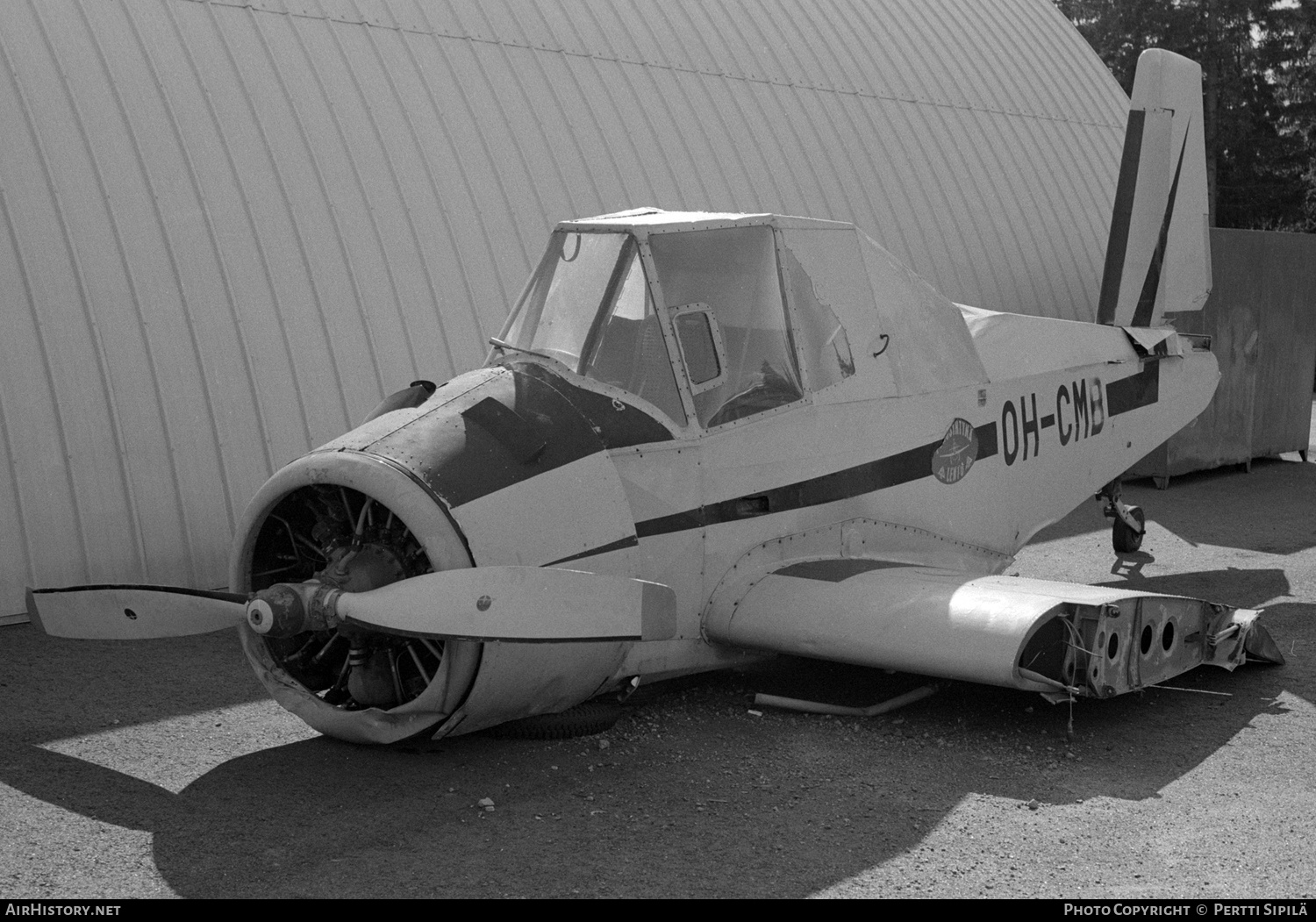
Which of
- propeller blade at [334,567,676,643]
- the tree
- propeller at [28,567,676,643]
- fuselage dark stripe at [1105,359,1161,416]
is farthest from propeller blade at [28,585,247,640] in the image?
the tree

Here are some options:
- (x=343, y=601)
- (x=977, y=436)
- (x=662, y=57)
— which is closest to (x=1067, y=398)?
(x=977, y=436)

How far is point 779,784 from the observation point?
6375 mm

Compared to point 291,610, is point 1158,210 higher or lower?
higher

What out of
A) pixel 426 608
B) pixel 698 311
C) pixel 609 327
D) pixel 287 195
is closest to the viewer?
pixel 426 608

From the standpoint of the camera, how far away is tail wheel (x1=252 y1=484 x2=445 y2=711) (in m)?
6.25

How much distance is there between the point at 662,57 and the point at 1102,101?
31.5 ft

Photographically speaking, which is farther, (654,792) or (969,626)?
(969,626)

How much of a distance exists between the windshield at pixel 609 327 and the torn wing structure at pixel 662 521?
14 millimetres

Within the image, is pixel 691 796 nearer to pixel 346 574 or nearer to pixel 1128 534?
pixel 346 574

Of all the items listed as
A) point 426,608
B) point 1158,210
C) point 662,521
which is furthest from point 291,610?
point 1158,210

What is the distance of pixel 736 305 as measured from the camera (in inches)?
294

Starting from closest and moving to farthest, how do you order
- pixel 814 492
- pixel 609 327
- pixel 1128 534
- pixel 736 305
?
pixel 609 327 → pixel 736 305 → pixel 814 492 → pixel 1128 534

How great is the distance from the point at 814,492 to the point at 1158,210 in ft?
20.1

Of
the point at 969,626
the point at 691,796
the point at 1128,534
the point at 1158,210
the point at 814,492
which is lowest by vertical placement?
the point at 1128,534
